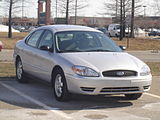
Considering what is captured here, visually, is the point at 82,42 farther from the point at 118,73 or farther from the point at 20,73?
the point at 20,73

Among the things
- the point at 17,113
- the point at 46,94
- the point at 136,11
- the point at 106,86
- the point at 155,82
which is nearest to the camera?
the point at 17,113

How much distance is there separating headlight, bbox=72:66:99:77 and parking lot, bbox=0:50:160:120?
62 centimetres

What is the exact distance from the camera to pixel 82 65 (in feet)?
24.3

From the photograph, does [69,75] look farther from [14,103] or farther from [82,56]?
[14,103]

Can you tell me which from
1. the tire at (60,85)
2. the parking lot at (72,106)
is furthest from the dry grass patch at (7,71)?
the tire at (60,85)

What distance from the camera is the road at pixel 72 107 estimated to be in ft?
21.9

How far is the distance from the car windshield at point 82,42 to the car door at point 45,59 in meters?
0.22

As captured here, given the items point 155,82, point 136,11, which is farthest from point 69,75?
point 136,11

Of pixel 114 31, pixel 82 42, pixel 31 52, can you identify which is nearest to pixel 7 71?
pixel 31 52

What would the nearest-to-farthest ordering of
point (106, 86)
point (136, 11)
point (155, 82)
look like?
point (106, 86) < point (155, 82) < point (136, 11)

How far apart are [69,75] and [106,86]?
2.43 ft

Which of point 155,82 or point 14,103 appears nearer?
point 14,103

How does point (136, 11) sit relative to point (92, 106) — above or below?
above

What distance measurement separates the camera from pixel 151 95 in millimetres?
9000
